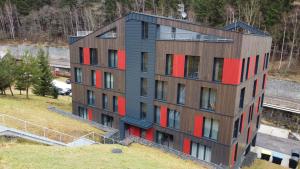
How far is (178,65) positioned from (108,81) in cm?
934

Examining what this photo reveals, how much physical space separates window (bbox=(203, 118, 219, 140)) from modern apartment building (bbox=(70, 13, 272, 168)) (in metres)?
0.09

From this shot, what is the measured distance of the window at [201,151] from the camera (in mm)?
21802

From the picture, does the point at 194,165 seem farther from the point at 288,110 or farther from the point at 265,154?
the point at 288,110

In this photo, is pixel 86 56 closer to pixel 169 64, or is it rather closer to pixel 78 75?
pixel 78 75

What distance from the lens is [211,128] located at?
21188 millimetres

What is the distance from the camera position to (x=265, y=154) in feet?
89.7

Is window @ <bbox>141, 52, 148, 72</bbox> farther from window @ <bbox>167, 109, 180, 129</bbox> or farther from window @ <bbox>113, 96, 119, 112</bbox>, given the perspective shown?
window @ <bbox>113, 96, 119, 112</bbox>

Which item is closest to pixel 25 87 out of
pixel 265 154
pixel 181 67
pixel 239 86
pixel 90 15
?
pixel 181 67

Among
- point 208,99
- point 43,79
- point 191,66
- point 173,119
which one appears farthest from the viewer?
point 43,79

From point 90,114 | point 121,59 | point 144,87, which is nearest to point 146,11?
point 90,114

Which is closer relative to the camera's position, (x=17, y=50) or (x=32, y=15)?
(x=17, y=50)

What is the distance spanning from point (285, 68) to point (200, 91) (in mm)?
34700

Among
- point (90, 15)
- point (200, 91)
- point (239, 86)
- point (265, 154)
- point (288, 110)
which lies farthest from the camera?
point (90, 15)

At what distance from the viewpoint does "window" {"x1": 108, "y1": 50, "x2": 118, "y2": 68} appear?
2628 cm
